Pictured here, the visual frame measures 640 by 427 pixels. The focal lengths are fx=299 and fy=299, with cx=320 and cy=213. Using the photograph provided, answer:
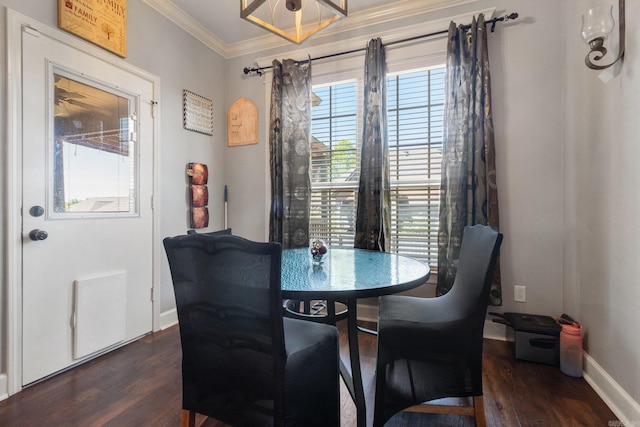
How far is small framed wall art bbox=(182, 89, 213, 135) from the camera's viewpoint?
2.83 metres

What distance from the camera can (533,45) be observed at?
226cm

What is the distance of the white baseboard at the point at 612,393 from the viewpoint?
1387mm

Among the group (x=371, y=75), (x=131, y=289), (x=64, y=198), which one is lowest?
(x=131, y=289)

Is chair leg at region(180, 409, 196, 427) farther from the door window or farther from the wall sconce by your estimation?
the wall sconce

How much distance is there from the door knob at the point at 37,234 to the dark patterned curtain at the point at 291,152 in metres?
1.68

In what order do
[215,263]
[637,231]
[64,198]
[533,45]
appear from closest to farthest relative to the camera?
[215,263] → [637,231] → [64,198] → [533,45]

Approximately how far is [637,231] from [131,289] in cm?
315

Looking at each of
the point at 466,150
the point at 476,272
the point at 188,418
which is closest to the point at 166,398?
the point at 188,418

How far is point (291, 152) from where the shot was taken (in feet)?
9.55

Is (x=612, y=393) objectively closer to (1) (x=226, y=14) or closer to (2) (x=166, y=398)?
(2) (x=166, y=398)

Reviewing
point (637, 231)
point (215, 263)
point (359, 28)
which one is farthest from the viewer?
point (359, 28)

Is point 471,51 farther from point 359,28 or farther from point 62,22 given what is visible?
point 62,22

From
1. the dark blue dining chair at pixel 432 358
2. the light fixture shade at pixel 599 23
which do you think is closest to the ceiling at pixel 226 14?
the light fixture shade at pixel 599 23

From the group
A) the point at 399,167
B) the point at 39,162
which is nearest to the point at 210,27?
the point at 39,162
